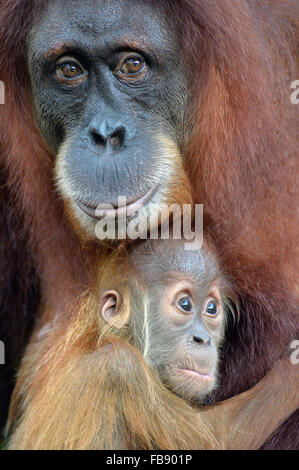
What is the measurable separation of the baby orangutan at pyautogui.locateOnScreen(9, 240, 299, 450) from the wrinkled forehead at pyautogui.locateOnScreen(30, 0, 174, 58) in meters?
0.82

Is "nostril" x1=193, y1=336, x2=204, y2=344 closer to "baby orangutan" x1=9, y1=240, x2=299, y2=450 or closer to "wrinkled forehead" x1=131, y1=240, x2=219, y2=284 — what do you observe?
"baby orangutan" x1=9, y1=240, x2=299, y2=450

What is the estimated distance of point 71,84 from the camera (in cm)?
336

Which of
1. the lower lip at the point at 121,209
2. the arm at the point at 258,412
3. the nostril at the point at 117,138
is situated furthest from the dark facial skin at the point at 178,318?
the nostril at the point at 117,138

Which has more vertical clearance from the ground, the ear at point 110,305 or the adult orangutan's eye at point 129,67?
the adult orangutan's eye at point 129,67

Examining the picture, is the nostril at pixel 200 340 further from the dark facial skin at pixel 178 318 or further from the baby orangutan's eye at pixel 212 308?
the baby orangutan's eye at pixel 212 308

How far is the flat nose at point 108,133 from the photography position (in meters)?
3.15

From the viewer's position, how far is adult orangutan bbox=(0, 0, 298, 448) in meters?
3.23

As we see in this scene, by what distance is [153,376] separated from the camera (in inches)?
128

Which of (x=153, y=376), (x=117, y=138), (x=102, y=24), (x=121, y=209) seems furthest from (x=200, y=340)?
(x=102, y=24)

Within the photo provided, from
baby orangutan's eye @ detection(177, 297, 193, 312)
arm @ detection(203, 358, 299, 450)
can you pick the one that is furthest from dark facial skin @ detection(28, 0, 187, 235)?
arm @ detection(203, 358, 299, 450)

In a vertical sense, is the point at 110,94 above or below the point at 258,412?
above

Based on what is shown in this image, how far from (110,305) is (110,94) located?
86 cm

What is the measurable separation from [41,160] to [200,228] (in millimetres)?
788

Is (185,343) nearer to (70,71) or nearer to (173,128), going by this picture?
(173,128)
